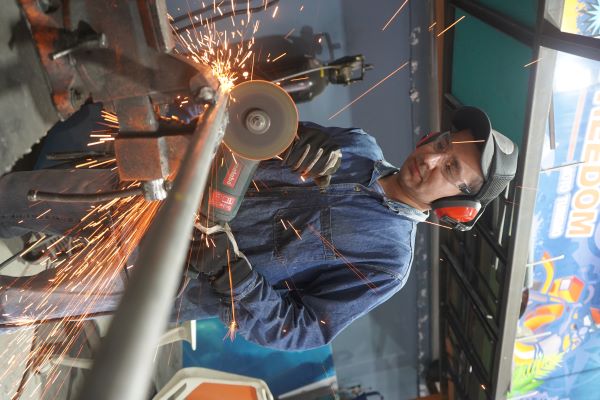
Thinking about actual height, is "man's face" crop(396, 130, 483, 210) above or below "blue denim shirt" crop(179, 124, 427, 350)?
above

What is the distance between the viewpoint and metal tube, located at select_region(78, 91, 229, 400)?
0.36 metres

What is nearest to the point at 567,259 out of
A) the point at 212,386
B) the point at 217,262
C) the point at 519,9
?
the point at 519,9

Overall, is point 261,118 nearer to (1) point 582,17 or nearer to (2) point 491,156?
(2) point 491,156

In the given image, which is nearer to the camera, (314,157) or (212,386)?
(314,157)

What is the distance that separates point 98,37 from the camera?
837 millimetres

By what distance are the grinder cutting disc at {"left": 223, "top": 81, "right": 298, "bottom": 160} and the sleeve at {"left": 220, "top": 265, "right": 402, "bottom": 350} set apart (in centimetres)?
69

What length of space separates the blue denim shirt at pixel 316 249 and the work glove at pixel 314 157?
0.56ft

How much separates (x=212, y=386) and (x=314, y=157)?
2.26 m

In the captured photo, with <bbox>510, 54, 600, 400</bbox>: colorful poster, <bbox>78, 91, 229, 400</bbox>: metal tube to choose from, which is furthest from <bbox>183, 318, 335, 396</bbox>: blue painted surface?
<bbox>78, 91, 229, 400</bbox>: metal tube

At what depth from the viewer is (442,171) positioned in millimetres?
1805

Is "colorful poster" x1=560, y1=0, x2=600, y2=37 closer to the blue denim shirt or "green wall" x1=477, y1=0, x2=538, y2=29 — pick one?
"green wall" x1=477, y1=0, x2=538, y2=29

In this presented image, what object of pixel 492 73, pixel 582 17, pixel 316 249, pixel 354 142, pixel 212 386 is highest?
pixel 582 17

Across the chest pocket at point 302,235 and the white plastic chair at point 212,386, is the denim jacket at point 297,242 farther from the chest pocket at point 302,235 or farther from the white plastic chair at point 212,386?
the white plastic chair at point 212,386

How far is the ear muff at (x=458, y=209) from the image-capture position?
70.1 inches
